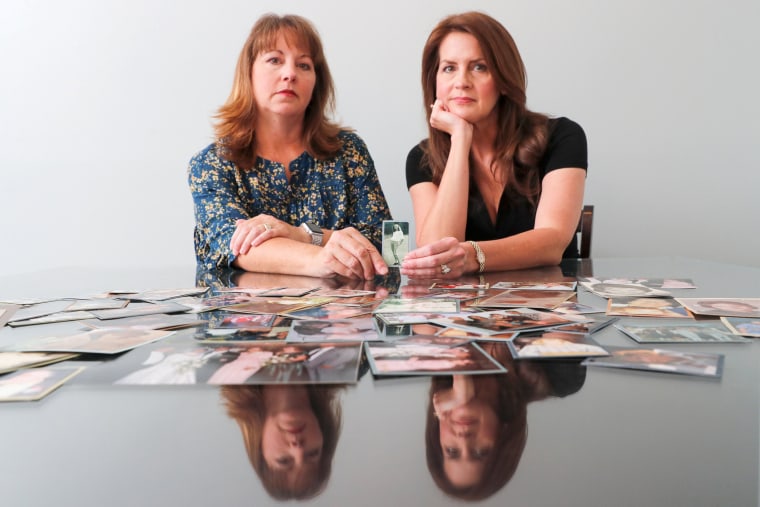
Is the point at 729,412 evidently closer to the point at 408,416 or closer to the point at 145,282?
the point at 408,416

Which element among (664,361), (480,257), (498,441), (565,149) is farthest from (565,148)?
(498,441)

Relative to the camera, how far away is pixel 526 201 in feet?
6.25

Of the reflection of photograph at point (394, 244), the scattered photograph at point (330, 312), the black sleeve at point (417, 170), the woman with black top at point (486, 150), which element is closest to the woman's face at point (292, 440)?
the scattered photograph at point (330, 312)

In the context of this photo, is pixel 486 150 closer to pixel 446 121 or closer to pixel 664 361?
pixel 446 121

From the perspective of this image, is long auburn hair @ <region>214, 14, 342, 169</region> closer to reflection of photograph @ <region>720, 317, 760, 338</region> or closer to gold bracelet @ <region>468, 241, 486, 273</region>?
gold bracelet @ <region>468, 241, 486, 273</region>

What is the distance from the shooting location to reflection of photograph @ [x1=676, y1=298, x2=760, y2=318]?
29.5 inches

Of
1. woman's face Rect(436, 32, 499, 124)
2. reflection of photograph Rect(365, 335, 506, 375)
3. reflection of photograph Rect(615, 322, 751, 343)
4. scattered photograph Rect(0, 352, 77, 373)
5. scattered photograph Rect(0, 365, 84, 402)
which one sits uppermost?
woman's face Rect(436, 32, 499, 124)

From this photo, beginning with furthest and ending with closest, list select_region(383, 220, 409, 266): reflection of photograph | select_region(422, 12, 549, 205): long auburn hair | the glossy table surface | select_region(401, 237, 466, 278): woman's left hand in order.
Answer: select_region(422, 12, 549, 205): long auburn hair, select_region(383, 220, 409, 266): reflection of photograph, select_region(401, 237, 466, 278): woman's left hand, the glossy table surface

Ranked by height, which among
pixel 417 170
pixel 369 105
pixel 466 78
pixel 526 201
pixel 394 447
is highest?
pixel 369 105

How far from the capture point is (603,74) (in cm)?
274

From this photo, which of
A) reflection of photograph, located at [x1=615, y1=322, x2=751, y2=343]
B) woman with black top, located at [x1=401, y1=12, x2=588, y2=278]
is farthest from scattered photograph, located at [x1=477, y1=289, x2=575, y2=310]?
woman with black top, located at [x1=401, y1=12, x2=588, y2=278]

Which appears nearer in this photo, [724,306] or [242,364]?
[242,364]

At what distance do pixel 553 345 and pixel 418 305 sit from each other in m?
0.29

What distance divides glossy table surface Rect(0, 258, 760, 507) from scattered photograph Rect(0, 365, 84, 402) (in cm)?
1
